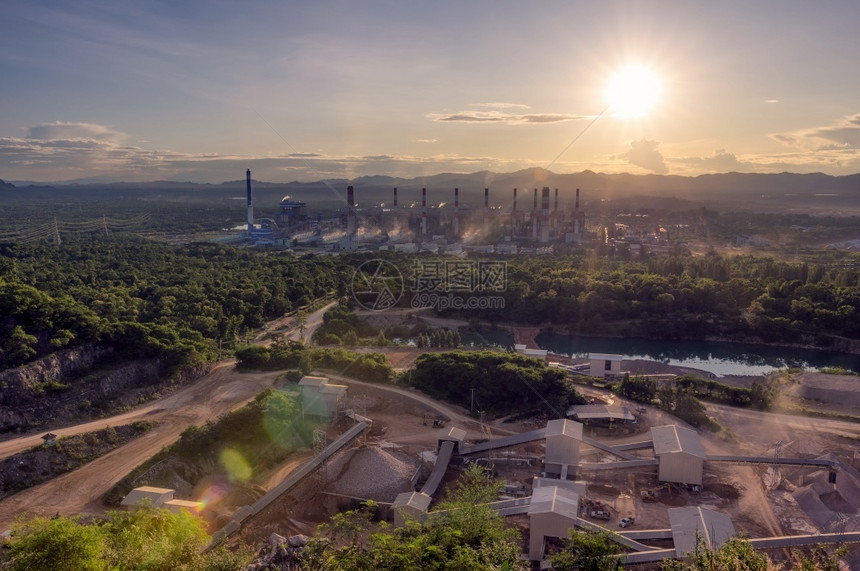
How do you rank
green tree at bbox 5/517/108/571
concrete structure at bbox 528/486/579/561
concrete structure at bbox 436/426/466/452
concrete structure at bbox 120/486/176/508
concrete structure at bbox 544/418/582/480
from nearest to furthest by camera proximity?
green tree at bbox 5/517/108/571 < concrete structure at bbox 528/486/579/561 < concrete structure at bbox 120/486/176/508 < concrete structure at bbox 544/418/582/480 < concrete structure at bbox 436/426/466/452

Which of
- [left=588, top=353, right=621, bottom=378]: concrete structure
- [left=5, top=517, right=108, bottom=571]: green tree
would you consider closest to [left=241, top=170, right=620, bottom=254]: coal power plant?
[left=588, top=353, right=621, bottom=378]: concrete structure

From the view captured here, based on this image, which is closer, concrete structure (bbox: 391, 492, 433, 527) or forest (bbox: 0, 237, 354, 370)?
concrete structure (bbox: 391, 492, 433, 527)

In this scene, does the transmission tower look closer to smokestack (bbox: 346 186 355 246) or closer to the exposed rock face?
the exposed rock face

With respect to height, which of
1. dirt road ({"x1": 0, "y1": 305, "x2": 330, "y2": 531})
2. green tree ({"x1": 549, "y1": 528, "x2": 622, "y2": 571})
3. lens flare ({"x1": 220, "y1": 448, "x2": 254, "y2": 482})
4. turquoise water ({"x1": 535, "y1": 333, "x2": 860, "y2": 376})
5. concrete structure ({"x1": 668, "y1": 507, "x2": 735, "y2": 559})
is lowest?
turquoise water ({"x1": 535, "y1": 333, "x2": 860, "y2": 376})

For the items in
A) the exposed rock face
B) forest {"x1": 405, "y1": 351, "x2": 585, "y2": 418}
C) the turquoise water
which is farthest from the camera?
the turquoise water

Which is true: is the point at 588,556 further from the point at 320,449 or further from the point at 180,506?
the point at 320,449

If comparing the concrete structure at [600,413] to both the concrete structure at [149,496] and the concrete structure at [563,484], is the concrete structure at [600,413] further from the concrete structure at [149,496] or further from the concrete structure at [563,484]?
the concrete structure at [149,496]

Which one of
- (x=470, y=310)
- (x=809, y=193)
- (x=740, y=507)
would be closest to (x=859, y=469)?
(x=740, y=507)

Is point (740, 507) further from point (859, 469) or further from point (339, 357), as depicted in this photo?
point (339, 357)
